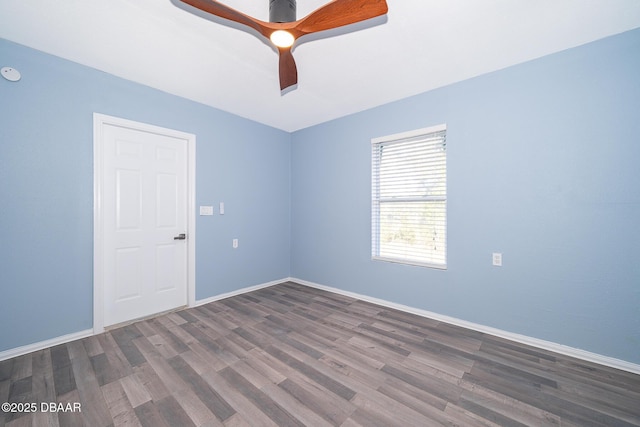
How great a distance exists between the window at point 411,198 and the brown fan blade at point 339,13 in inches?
71.4

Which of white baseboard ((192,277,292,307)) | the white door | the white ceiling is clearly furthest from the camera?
white baseboard ((192,277,292,307))

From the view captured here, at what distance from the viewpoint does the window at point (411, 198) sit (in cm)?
296

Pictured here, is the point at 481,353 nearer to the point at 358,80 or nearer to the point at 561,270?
the point at 561,270

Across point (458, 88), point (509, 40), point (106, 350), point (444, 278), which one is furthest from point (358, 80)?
point (106, 350)

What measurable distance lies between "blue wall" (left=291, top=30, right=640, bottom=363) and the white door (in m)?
2.67

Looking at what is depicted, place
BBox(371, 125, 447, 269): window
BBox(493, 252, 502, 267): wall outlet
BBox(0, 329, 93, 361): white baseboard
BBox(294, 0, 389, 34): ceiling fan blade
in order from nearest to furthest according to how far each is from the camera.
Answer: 1. BBox(294, 0, 389, 34): ceiling fan blade
2. BBox(0, 329, 93, 361): white baseboard
3. BBox(493, 252, 502, 267): wall outlet
4. BBox(371, 125, 447, 269): window

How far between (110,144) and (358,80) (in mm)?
2708

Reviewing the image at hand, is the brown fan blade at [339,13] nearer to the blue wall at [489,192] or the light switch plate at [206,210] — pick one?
the blue wall at [489,192]

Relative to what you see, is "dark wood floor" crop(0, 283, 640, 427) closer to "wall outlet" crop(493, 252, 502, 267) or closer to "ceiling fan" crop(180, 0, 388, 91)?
"wall outlet" crop(493, 252, 502, 267)

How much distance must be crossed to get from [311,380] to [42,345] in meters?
2.44

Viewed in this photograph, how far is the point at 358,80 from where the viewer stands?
277 centimetres

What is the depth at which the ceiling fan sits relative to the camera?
1.38 m

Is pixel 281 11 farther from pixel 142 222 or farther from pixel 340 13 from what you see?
pixel 142 222

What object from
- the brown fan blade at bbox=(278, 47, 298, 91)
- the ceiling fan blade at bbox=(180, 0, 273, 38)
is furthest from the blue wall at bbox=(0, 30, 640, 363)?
the ceiling fan blade at bbox=(180, 0, 273, 38)
